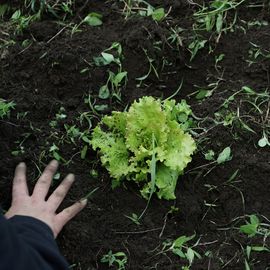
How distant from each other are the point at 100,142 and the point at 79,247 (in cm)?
50

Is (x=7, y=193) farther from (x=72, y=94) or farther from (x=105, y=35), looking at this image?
(x=105, y=35)

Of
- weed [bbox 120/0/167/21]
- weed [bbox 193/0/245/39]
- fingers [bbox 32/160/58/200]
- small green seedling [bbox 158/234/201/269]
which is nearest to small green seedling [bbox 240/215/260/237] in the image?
small green seedling [bbox 158/234/201/269]

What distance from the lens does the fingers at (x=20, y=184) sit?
2.49 meters

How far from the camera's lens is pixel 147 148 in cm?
268

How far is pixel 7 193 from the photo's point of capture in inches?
102

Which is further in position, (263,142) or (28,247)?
(263,142)

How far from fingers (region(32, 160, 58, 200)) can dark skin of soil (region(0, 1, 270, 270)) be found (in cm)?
11

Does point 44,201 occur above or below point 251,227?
above

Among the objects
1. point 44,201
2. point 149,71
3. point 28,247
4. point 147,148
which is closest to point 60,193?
point 44,201

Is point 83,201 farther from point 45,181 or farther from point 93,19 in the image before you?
point 93,19

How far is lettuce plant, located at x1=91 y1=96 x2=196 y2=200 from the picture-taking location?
263 cm

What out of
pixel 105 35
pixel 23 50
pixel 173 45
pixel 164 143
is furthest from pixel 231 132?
pixel 23 50

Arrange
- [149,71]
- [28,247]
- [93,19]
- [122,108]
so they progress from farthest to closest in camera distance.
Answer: [93,19] < [149,71] < [122,108] < [28,247]

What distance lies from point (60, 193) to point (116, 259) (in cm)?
35
